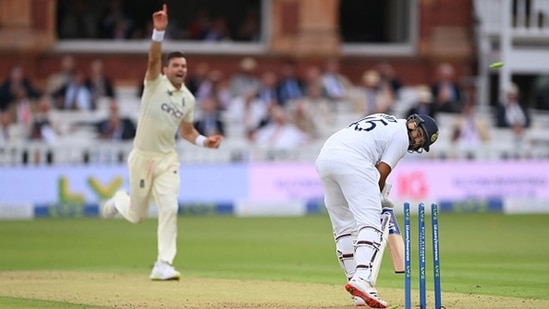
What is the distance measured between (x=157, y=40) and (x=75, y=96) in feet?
38.0

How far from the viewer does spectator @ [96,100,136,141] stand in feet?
72.6

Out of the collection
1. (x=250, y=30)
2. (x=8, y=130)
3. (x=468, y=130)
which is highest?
(x=250, y=30)

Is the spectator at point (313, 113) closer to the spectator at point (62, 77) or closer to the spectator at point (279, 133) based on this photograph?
the spectator at point (279, 133)

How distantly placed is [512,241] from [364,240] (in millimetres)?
8244

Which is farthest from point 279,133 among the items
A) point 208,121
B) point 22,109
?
point 22,109

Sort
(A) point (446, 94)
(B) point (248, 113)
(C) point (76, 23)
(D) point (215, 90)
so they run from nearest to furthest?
(B) point (248, 113), (D) point (215, 90), (A) point (446, 94), (C) point (76, 23)

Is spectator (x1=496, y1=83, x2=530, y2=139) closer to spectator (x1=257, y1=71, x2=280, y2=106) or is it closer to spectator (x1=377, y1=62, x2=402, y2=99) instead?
spectator (x1=377, y1=62, x2=402, y2=99)

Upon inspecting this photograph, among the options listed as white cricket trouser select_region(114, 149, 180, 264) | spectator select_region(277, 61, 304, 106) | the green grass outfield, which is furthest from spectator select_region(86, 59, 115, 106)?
white cricket trouser select_region(114, 149, 180, 264)

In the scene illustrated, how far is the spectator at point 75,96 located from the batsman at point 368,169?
1420 cm

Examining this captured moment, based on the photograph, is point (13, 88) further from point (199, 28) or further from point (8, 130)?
point (199, 28)

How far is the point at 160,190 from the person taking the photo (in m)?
12.7

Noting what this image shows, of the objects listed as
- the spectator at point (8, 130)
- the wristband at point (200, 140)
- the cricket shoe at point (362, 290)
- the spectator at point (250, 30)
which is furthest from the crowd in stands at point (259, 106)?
the cricket shoe at point (362, 290)

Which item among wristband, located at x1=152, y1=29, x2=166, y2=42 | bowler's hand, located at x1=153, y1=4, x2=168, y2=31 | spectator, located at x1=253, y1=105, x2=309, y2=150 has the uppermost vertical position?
bowler's hand, located at x1=153, y1=4, x2=168, y2=31

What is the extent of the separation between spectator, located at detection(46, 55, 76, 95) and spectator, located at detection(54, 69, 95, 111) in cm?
13
